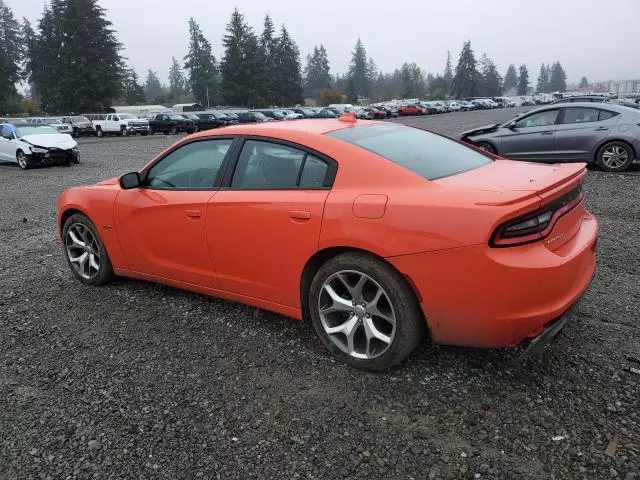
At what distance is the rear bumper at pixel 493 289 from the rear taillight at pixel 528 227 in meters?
0.04

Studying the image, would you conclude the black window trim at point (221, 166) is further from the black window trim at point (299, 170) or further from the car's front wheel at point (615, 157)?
the car's front wheel at point (615, 157)

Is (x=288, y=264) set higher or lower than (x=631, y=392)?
higher

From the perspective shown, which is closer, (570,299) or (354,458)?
(354,458)

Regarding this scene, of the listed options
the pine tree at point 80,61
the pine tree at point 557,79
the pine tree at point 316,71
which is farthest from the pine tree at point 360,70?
the pine tree at point 557,79

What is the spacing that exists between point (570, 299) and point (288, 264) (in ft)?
5.47

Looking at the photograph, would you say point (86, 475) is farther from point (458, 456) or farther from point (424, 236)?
point (424, 236)

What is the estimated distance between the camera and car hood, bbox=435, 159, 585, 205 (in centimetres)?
274

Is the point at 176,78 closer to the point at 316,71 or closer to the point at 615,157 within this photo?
the point at 316,71

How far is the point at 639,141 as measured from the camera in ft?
32.2

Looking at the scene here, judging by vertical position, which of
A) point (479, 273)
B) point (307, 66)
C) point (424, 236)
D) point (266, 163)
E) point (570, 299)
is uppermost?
point (307, 66)

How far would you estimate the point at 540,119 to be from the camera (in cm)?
1079

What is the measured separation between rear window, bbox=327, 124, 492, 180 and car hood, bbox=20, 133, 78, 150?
1595cm

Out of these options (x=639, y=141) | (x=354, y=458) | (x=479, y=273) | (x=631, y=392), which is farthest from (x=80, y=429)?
(x=639, y=141)

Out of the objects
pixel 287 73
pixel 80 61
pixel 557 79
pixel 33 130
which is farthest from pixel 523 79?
pixel 33 130
